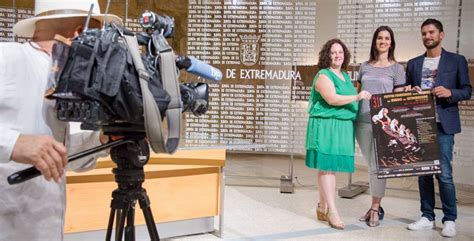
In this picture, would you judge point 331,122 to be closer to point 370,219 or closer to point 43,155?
point 370,219

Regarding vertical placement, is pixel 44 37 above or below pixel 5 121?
above

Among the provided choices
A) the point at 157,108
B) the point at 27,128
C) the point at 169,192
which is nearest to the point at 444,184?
the point at 169,192

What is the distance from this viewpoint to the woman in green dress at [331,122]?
3.45 m

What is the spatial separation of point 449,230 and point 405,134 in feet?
2.41

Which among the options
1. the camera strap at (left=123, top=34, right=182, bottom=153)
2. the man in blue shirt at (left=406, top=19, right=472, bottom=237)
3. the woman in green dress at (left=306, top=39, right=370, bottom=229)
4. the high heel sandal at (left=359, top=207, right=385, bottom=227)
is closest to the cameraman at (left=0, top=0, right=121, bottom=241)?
the camera strap at (left=123, top=34, right=182, bottom=153)

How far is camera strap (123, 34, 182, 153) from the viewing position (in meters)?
1.10

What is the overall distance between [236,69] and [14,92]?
150 inches

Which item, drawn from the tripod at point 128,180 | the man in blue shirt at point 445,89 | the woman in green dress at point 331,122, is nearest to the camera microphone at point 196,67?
the tripod at point 128,180

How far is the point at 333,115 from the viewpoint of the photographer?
11.4 ft

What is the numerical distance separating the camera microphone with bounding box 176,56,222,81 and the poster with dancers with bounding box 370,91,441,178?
2258 mm

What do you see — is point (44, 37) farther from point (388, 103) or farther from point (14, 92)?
point (388, 103)

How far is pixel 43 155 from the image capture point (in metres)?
1.00

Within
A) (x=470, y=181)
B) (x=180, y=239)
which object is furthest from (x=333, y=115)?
(x=470, y=181)

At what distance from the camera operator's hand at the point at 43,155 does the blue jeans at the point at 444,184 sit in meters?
2.94
